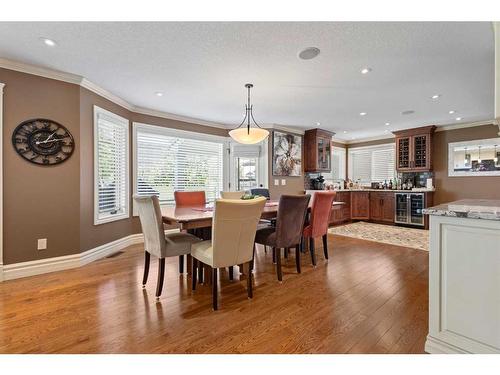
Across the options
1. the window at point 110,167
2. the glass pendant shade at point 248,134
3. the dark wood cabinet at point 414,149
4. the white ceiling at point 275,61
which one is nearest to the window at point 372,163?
the dark wood cabinet at point 414,149

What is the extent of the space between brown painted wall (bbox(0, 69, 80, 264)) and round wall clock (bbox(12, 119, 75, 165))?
0.19ft

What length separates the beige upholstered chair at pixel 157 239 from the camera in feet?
7.63

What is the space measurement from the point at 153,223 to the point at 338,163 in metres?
6.31

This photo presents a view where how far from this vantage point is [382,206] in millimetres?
6238

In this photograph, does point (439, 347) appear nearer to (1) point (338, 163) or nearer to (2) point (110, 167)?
(2) point (110, 167)

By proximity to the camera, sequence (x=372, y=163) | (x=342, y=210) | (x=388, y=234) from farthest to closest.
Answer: (x=372, y=163) → (x=342, y=210) → (x=388, y=234)

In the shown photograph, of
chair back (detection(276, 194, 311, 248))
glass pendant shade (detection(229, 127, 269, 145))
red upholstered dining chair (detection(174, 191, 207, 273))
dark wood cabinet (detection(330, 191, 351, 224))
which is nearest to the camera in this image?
chair back (detection(276, 194, 311, 248))

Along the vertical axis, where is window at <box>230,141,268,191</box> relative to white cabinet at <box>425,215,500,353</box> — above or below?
above

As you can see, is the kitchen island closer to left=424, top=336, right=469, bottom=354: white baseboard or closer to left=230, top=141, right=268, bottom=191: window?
left=424, top=336, right=469, bottom=354: white baseboard

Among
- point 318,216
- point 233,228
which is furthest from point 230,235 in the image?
point 318,216

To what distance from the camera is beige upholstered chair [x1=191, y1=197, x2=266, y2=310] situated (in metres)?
2.07

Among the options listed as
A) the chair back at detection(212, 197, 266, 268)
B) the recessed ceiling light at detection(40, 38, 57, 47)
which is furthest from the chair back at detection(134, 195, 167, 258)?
the recessed ceiling light at detection(40, 38, 57, 47)
